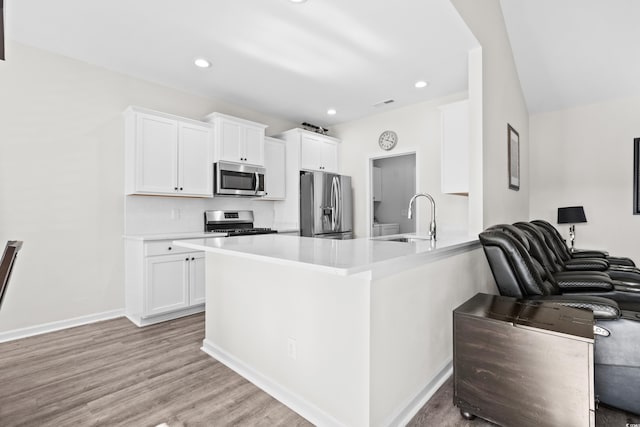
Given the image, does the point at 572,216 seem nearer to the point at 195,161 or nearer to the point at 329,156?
the point at 329,156

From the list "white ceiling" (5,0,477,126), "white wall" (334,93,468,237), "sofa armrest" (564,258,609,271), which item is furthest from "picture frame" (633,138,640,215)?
"white ceiling" (5,0,477,126)

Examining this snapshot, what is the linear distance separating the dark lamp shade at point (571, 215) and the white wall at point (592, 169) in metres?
0.32

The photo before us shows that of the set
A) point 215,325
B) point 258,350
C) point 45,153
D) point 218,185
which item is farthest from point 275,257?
point 45,153

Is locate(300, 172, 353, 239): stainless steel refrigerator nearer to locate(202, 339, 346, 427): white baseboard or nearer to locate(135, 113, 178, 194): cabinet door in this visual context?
locate(135, 113, 178, 194): cabinet door

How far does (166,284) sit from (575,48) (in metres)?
5.25

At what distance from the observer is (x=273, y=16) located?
2.58 m

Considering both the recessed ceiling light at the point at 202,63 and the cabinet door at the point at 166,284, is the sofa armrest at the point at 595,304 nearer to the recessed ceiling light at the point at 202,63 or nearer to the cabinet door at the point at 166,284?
the cabinet door at the point at 166,284

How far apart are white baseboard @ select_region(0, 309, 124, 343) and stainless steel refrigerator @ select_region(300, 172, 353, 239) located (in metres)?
2.57

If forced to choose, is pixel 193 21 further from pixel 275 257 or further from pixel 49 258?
pixel 49 258

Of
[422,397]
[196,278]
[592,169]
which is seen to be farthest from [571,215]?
[196,278]

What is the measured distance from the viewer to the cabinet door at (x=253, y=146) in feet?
13.9

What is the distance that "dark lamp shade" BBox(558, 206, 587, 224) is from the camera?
4246 millimetres

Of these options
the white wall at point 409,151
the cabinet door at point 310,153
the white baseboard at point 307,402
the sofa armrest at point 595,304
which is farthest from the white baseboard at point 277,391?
the white wall at point 409,151

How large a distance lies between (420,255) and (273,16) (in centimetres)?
221
